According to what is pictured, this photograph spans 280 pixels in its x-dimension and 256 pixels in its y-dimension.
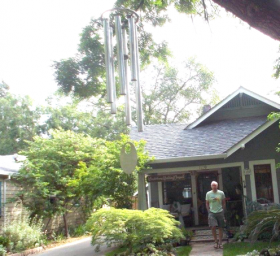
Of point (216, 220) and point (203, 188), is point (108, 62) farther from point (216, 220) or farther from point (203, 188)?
point (203, 188)

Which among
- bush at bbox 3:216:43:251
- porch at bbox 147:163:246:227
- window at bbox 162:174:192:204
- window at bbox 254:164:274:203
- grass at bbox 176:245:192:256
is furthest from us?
window at bbox 162:174:192:204

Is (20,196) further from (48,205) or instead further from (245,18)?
(245,18)

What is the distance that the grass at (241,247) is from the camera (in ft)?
29.9

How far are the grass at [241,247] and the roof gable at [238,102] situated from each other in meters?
6.30

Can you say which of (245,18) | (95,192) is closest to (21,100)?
(95,192)

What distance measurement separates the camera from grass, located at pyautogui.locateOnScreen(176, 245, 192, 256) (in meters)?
9.58

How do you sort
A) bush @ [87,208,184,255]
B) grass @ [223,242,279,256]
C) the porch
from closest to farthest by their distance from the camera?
bush @ [87,208,184,255] → grass @ [223,242,279,256] → the porch

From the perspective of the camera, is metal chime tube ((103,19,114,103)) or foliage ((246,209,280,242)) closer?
metal chime tube ((103,19,114,103))

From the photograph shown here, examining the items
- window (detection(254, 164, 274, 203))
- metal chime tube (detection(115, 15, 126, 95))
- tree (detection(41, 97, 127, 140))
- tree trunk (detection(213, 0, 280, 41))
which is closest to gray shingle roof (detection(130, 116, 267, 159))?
window (detection(254, 164, 274, 203))

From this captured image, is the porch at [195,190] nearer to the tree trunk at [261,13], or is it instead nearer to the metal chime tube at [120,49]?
the metal chime tube at [120,49]

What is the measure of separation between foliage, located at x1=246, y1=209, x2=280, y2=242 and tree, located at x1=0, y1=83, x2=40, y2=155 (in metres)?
29.8

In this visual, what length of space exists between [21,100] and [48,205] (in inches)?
919

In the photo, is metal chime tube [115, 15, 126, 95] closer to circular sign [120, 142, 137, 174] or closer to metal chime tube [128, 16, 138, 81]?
metal chime tube [128, 16, 138, 81]

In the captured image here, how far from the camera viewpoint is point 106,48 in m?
8.27
